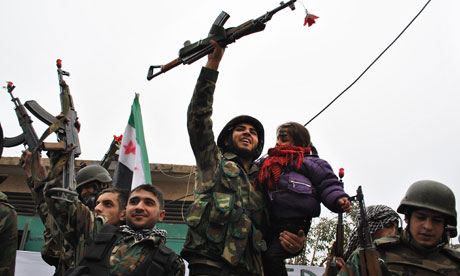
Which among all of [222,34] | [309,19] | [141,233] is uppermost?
[309,19]

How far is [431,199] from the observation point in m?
3.26

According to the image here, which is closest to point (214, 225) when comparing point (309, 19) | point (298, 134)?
point (298, 134)

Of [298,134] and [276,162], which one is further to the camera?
[298,134]

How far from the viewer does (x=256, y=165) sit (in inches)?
139

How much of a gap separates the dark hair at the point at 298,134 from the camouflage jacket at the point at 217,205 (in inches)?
17.5

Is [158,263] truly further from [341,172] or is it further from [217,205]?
[341,172]

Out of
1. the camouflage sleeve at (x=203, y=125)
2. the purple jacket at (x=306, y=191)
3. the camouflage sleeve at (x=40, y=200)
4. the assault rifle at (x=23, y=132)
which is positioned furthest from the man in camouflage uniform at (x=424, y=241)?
the assault rifle at (x=23, y=132)

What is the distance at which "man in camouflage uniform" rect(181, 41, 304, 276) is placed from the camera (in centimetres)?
287

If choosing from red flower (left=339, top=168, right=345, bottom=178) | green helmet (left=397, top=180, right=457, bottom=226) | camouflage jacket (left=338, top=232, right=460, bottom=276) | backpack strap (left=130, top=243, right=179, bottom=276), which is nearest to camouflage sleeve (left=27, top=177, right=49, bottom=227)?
backpack strap (left=130, top=243, right=179, bottom=276)

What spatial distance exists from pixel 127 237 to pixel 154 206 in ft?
1.19

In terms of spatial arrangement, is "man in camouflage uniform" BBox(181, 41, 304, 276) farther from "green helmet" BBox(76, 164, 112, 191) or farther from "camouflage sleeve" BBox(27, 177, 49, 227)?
"green helmet" BBox(76, 164, 112, 191)

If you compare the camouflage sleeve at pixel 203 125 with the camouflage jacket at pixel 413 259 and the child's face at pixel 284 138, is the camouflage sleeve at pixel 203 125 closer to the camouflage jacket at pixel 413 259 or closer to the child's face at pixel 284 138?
the child's face at pixel 284 138

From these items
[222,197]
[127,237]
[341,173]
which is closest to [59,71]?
[127,237]

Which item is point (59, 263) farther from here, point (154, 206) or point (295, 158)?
point (295, 158)
